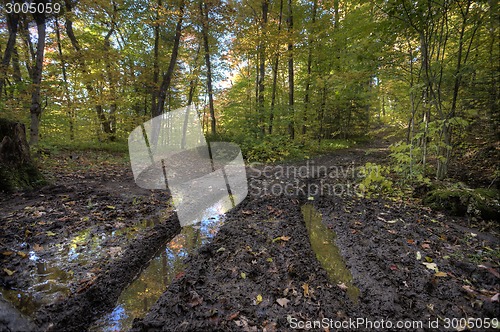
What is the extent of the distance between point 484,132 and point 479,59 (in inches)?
129

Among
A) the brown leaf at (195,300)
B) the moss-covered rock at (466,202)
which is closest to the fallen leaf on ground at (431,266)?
the moss-covered rock at (466,202)

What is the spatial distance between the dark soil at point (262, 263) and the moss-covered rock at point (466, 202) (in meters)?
0.23

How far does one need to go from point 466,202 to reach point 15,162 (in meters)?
8.90

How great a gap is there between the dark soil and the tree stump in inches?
18.6

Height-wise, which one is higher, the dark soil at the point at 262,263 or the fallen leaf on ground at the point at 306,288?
the dark soil at the point at 262,263

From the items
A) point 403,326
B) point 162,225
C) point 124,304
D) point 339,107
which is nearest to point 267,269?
point 403,326

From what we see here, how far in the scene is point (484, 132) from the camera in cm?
689

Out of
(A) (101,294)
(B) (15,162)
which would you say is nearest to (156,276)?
(A) (101,294)

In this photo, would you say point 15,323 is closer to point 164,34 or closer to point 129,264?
point 129,264

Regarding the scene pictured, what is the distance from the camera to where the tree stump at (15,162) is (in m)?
4.77

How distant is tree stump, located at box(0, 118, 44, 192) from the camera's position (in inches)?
188

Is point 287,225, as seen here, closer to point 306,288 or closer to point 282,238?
point 282,238

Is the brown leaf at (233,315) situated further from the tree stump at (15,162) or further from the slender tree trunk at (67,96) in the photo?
the slender tree trunk at (67,96)

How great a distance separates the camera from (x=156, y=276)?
9.15 feet
